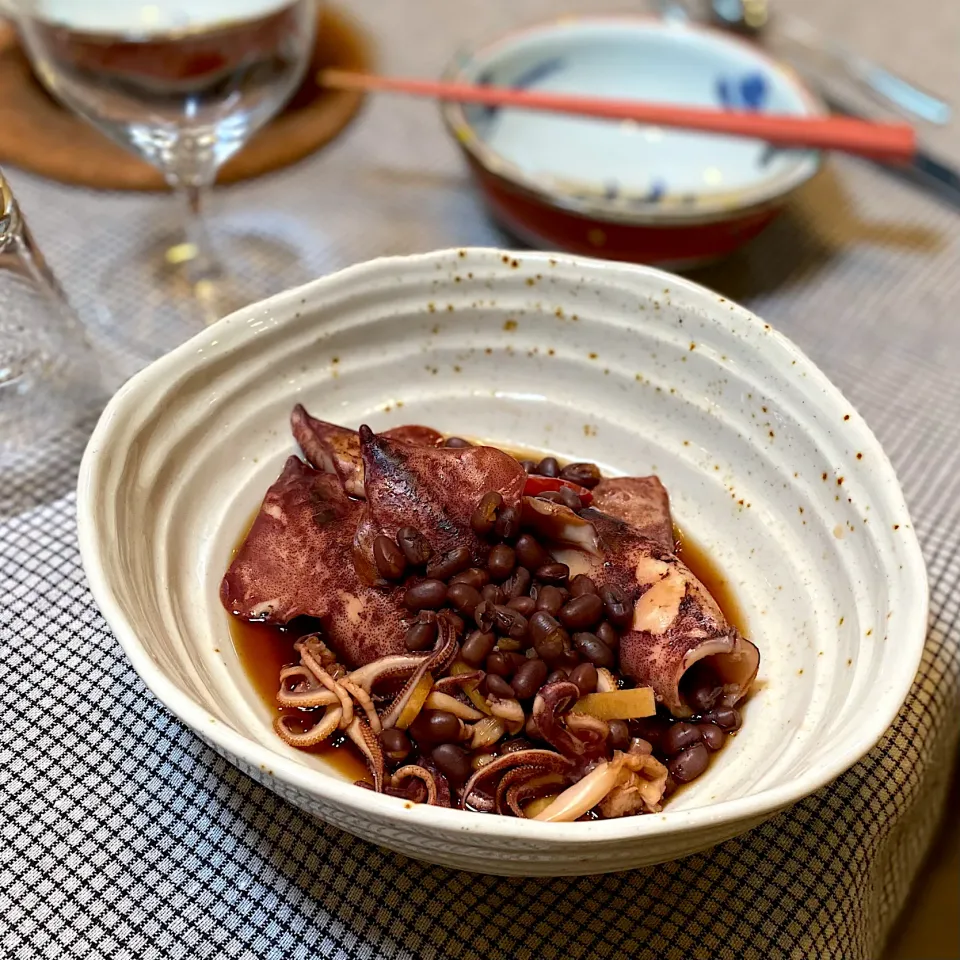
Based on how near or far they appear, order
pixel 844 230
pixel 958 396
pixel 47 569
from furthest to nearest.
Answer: pixel 844 230
pixel 958 396
pixel 47 569

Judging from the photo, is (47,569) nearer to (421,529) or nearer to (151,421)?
(151,421)

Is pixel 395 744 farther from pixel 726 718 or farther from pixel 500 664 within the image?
pixel 726 718

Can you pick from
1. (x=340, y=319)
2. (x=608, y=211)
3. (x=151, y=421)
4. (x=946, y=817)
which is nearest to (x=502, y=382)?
(x=340, y=319)

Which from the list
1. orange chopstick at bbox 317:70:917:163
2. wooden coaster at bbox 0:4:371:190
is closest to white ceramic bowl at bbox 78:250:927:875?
orange chopstick at bbox 317:70:917:163

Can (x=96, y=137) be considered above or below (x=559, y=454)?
below

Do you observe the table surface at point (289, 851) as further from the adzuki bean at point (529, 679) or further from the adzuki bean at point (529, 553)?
the adzuki bean at point (529, 553)

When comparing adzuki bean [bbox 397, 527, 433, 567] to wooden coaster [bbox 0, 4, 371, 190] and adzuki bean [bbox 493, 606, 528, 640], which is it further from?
wooden coaster [bbox 0, 4, 371, 190]

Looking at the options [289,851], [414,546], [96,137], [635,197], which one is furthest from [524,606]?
[96,137]
